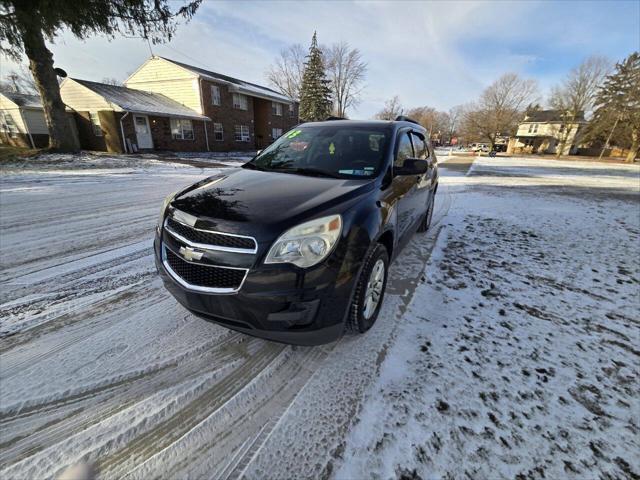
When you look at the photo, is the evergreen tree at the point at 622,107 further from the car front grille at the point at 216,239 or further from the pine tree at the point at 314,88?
the car front grille at the point at 216,239

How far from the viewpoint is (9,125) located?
2206 centimetres

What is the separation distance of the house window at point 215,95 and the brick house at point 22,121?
11570 millimetres

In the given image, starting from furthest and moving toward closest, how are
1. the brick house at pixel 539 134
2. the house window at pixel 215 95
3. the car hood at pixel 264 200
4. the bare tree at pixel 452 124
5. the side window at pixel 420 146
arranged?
the bare tree at pixel 452 124 < the brick house at pixel 539 134 < the house window at pixel 215 95 < the side window at pixel 420 146 < the car hood at pixel 264 200

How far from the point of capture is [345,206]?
2086mm

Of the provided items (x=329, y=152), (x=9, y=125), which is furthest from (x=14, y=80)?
(x=329, y=152)

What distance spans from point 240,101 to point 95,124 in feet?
38.1

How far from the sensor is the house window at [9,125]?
21.8 metres

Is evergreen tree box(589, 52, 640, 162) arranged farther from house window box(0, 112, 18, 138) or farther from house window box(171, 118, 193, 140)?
house window box(0, 112, 18, 138)

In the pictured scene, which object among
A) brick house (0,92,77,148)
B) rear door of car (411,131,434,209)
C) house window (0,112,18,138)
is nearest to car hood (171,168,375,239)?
rear door of car (411,131,434,209)

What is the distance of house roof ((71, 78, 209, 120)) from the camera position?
59.3 ft

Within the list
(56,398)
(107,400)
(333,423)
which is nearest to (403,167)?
(333,423)

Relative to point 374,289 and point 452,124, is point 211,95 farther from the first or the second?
point 452,124

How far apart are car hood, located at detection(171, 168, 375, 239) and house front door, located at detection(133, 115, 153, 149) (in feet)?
66.2

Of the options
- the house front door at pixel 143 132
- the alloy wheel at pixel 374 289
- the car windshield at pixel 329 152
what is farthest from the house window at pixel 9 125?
the alloy wheel at pixel 374 289
